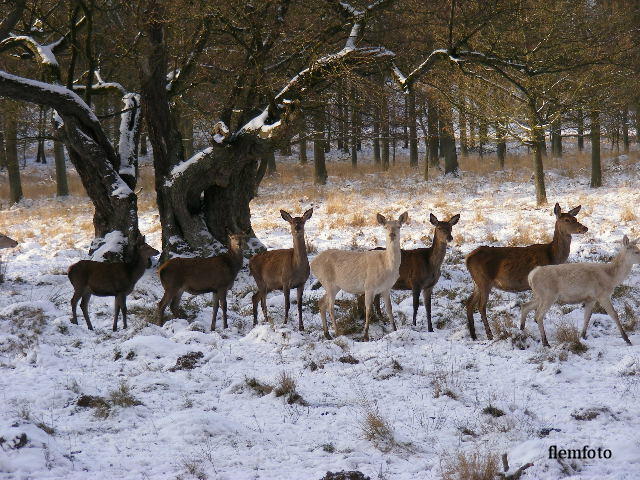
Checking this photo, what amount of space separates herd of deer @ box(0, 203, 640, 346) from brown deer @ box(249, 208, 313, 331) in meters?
0.02

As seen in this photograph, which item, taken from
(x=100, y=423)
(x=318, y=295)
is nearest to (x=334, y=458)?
(x=100, y=423)

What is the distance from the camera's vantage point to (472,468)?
4809 millimetres

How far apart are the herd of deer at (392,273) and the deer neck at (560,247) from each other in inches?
0.6

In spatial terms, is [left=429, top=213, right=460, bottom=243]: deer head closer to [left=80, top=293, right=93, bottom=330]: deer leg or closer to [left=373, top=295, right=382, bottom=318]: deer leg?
[left=373, top=295, right=382, bottom=318]: deer leg

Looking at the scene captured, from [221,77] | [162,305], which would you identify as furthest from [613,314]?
[221,77]

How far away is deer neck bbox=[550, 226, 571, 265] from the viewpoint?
31.5 feet

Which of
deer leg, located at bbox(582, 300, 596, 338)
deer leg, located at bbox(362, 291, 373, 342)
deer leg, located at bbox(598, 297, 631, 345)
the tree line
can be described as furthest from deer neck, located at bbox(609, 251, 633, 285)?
the tree line

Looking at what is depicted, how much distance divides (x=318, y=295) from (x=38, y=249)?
925cm

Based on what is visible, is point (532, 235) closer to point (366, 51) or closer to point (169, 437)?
point (366, 51)

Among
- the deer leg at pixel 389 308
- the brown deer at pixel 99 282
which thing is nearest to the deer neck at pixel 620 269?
the deer leg at pixel 389 308

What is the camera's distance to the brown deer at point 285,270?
10602 mm

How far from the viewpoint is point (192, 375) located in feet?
24.8

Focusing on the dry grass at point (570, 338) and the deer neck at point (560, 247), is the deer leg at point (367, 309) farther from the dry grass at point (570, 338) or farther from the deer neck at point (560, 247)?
the deer neck at point (560, 247)

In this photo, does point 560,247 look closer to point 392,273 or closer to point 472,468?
point 392,273
